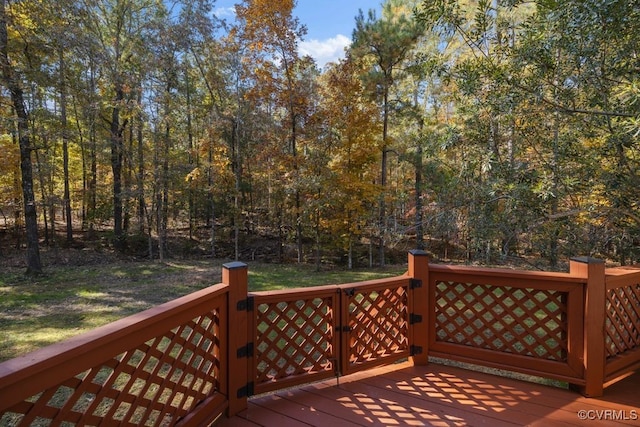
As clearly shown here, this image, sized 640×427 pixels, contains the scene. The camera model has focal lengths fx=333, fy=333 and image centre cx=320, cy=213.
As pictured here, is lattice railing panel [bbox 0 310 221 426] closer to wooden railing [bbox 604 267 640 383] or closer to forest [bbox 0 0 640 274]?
wooden railing [bbox 604 267 640 383]

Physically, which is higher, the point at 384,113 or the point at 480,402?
the point at 384,113

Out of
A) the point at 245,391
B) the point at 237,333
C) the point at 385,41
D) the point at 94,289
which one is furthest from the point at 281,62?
the point at 245,391

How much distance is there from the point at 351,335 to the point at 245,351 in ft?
2.62

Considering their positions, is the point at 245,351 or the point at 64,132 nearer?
the point at 245,351

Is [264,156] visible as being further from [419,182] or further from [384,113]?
[419,182]

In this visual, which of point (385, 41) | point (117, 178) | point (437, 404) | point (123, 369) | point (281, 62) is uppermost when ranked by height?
point (385, 41)

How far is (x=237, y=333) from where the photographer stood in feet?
6.63

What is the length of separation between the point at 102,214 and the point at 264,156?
23.8 ft

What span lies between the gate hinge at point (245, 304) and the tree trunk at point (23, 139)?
7.84 m

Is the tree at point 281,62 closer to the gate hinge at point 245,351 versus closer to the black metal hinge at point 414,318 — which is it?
the black metal hinge at point 414,318

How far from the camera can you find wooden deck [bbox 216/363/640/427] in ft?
6.50

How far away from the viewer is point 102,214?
12484 mm

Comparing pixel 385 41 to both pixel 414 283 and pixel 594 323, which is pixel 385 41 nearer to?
pixel 414 283

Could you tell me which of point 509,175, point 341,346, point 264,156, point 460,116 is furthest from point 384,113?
point 341,346
